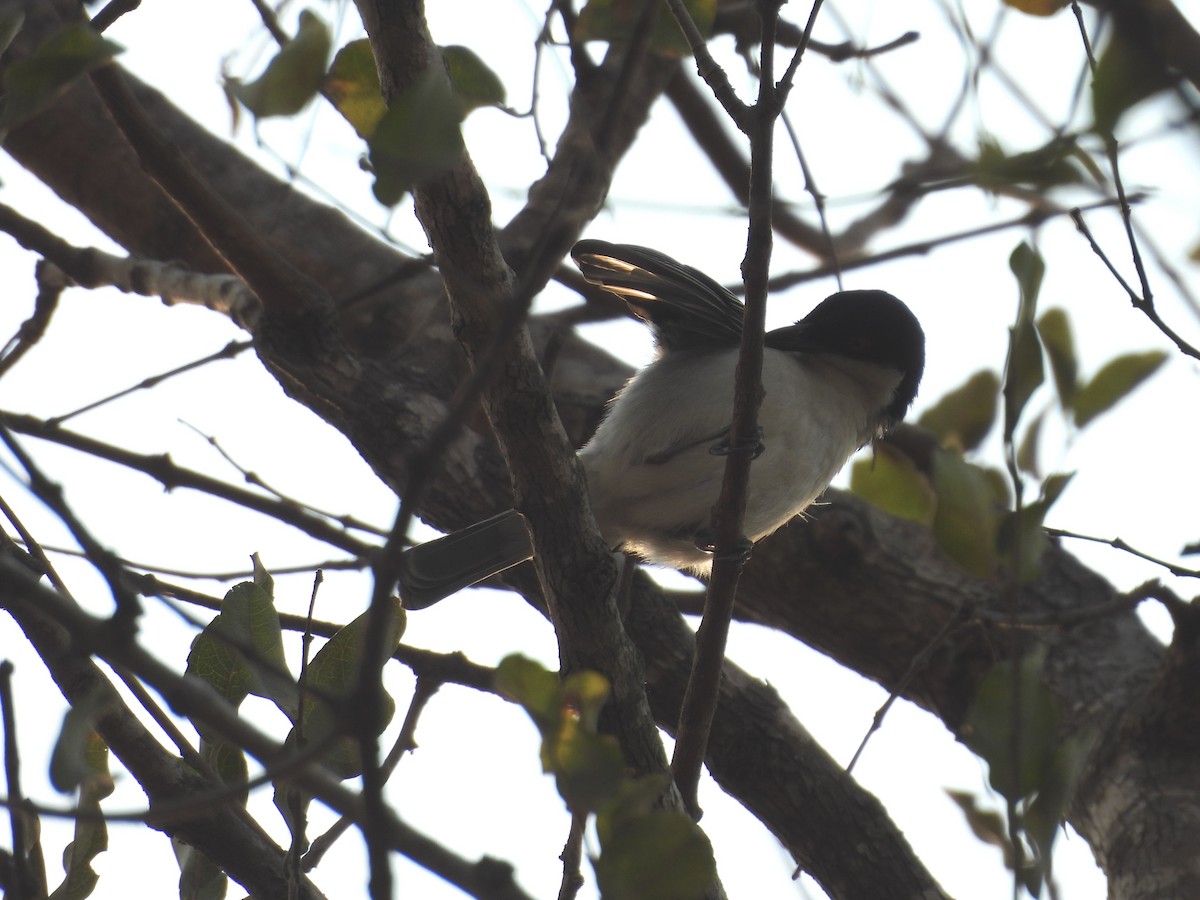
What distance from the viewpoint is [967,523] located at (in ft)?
6.91

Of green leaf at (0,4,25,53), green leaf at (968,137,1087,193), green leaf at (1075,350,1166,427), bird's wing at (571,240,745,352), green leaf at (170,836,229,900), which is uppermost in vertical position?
bird's wing at (571,240,745,352)

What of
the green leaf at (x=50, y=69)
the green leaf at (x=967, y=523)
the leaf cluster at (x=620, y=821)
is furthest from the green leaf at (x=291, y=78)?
the green leaf at (x=967, y=523)

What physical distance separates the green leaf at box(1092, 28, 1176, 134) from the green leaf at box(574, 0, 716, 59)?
1.01 m

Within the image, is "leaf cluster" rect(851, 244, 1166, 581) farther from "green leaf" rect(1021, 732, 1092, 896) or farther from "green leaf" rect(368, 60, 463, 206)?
"green leaf" rect(368, 60, 463, 206)

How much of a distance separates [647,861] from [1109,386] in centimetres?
117

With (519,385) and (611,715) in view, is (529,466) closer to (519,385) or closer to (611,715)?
(519,385)

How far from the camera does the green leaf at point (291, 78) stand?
70.3 inches

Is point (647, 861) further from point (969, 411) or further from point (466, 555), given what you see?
point (969, 411)

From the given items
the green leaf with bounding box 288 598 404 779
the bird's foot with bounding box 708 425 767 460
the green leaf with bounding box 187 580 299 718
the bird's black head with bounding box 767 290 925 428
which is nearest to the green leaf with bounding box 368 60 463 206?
the green leaf with bounding box 288 598 404 779

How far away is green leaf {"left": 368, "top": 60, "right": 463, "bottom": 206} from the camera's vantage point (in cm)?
146

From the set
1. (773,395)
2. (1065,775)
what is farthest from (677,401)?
(1065,775)

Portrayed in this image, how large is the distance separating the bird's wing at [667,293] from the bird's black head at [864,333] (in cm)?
37

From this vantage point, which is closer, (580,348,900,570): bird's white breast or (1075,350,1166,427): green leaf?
(1075,350,1166,427): green leaf

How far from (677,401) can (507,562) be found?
2.39 feet
